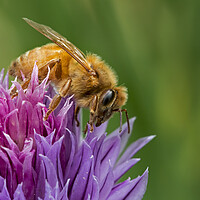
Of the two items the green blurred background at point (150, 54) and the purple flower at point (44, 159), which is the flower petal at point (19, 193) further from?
the green blurred background at point (150, 54)

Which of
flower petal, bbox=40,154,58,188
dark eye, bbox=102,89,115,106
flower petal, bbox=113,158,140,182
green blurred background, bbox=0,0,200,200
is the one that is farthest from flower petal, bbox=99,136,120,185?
green blurred background, bbox=0,0,200,200

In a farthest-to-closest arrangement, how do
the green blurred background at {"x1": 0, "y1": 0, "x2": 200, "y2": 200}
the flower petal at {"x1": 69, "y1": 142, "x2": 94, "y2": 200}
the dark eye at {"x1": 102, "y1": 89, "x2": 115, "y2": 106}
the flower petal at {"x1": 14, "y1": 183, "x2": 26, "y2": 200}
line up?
the green blurred background at {"x1": 0, "y1": 0, "x2": 200, "y2": 200}, the dark eye at {"x1": 102, "y1": 89, "x2": 115, "y2": 106}, the flower petal at {"x1": 69, "y1": 142, "x2": 94, "y2": 200}, the flower petal at {"x1": 14, "y1": 183, "x2": 26, "y2": 200}

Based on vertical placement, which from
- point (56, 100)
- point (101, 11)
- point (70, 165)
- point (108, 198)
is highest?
point (101, 11)

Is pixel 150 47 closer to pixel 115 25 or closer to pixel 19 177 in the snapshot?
pixel 115 25

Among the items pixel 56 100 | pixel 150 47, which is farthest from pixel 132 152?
pixel 150 47

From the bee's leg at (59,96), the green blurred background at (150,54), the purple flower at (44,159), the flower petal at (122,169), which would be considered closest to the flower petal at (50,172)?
the purple flower at (44,159)

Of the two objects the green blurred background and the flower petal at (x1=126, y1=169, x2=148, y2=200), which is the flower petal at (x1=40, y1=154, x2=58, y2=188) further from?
the green blurred background

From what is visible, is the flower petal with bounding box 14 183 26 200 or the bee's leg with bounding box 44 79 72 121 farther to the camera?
the bee's leg with bounding box 44 79 72 121
